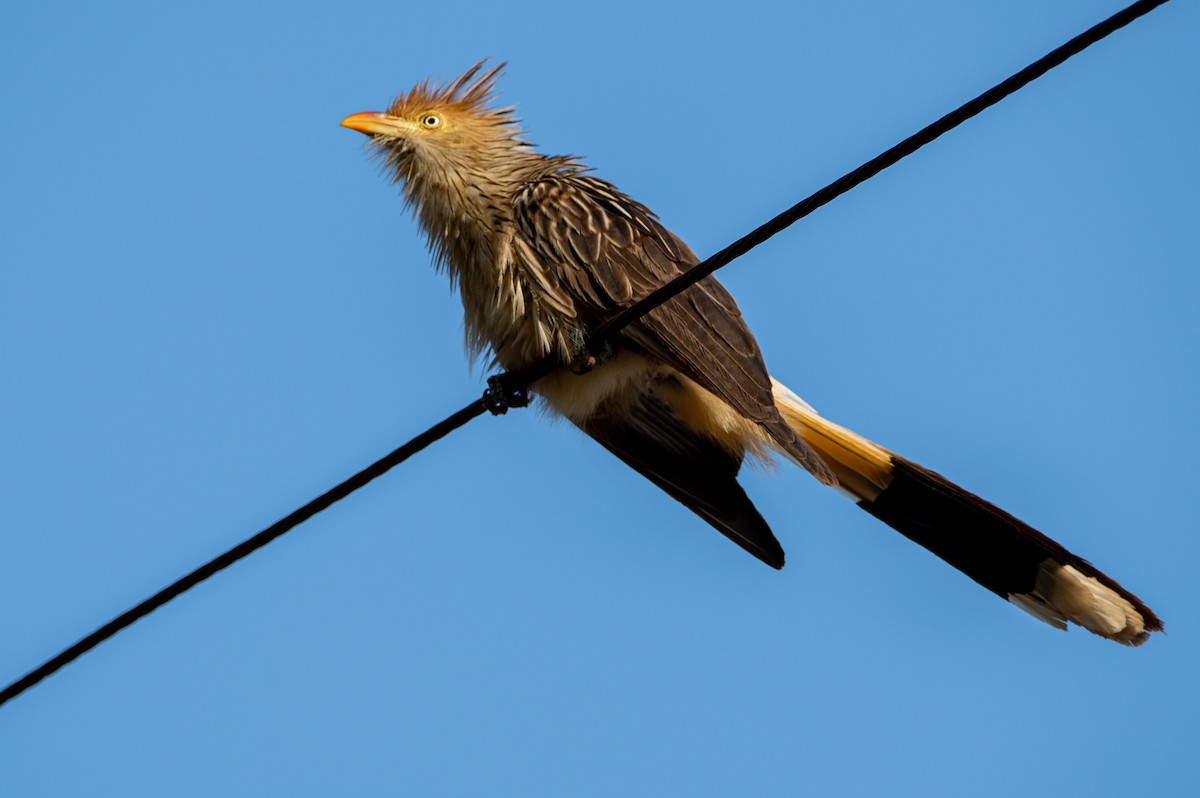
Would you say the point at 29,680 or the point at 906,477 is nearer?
the point at 29,680

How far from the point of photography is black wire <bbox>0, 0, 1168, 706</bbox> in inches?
105

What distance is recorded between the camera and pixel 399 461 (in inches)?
134

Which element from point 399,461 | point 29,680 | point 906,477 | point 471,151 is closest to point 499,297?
point 471,151

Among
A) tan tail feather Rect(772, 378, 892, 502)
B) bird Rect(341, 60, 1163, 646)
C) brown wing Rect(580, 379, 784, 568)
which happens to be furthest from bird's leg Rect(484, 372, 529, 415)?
tan tail feather Rect(772, 378, 892, 502)

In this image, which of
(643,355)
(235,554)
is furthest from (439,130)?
(235,554)

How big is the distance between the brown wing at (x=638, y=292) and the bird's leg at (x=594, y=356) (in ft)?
0.22

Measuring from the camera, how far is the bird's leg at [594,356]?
171 inches

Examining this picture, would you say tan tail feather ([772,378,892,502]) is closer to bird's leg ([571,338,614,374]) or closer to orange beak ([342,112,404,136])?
bird's leg ([571,338,614,374])

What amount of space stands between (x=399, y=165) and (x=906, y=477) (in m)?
2.10

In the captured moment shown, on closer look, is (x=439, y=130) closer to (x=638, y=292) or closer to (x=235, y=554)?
(x=638, y=292)

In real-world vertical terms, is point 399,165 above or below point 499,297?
above

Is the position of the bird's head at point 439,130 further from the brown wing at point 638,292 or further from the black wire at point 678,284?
the black wire at point 678,284

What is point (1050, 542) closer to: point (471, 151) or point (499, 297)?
point (499, 297)

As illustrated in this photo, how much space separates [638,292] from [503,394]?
21.7 inches
